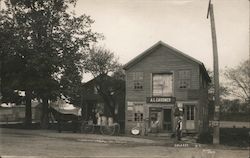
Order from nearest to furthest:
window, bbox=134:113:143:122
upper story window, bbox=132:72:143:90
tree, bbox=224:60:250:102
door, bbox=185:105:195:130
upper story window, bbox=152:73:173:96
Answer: door, bbox=185:105:195:130 → upper story window, bbox=152:73:173:96 → window, bbox=134:113:143:122 → upper story window, bbox=132:72:143:90 → tree, bbox=224:60:250:102

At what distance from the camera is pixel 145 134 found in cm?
3144

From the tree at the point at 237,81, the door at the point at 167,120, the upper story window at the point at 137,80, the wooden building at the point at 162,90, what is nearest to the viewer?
the wooden building at the point at 162,90

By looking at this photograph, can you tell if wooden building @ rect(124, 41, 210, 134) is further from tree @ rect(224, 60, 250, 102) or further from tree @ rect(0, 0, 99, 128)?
tree @ rect(224, 60, 250, 102)

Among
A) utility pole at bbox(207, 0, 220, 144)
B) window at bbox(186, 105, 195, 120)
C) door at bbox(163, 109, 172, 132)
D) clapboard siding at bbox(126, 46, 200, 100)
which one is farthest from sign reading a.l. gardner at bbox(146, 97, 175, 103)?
utility pole at bbox(207, 0, 220, 144)

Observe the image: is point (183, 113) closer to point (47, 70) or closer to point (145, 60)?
point (145, 60)

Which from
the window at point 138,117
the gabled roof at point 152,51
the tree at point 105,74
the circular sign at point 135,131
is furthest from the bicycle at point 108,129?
the tree at point 105,74

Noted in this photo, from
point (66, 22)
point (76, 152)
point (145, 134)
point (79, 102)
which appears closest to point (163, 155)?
point (76, 152)

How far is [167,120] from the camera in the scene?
33750 millimetres

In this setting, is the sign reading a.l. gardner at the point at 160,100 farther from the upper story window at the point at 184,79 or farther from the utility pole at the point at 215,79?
the utility pole at the point at 215,79

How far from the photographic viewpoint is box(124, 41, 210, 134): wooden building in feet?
103

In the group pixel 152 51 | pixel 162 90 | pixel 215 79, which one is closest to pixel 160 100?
pixel 162 90

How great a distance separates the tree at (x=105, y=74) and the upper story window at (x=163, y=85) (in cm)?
908

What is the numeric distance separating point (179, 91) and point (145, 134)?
4143mm

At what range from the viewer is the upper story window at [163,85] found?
32.4 metres
